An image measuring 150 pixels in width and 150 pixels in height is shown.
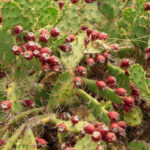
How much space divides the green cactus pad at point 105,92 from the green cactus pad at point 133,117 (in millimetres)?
173

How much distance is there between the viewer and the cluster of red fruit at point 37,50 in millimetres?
2320

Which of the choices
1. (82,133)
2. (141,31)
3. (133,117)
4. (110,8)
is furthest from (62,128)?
(110,8)

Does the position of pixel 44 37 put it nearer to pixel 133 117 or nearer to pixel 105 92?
pixel 105 92

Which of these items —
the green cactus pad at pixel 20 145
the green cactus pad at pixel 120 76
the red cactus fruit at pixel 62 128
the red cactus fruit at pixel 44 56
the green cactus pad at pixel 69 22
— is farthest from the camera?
the green cactus pad at pixel 69 22

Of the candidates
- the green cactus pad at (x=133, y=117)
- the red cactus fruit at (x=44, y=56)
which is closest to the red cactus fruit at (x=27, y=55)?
the red cactus fruit at (x=44, y=56)

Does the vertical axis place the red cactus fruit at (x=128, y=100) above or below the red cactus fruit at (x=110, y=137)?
above

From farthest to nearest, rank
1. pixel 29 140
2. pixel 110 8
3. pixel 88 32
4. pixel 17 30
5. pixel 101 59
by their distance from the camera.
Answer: pixel 110 8 → pixel 88 32 → pixel 101 59 → pixel 17 30 → pixel 29 140

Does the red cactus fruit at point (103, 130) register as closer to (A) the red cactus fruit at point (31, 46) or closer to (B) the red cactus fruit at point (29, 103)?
(B) the red cactus fruit at point (29, 103)

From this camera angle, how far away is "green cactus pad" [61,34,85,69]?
8.48 feet

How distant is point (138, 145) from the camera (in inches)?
99.3

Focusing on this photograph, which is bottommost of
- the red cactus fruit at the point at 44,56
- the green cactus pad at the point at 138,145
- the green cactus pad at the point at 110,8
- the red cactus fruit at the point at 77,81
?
the green cactus pad at the point at 138,145

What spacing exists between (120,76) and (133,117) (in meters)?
0.43

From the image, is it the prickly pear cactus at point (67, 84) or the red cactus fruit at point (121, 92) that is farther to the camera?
the red cactus fruit at point (121, 92)

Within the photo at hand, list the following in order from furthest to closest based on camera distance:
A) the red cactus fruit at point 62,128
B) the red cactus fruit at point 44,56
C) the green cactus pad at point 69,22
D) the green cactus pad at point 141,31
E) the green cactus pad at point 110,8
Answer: the green cactus pad at point 110,8 < the green cactus pad at point 69,22 < the green cactus pad at point 141,31 < the red cactus fruit at point 44,56 < the red cactus fruit at point 62,128
